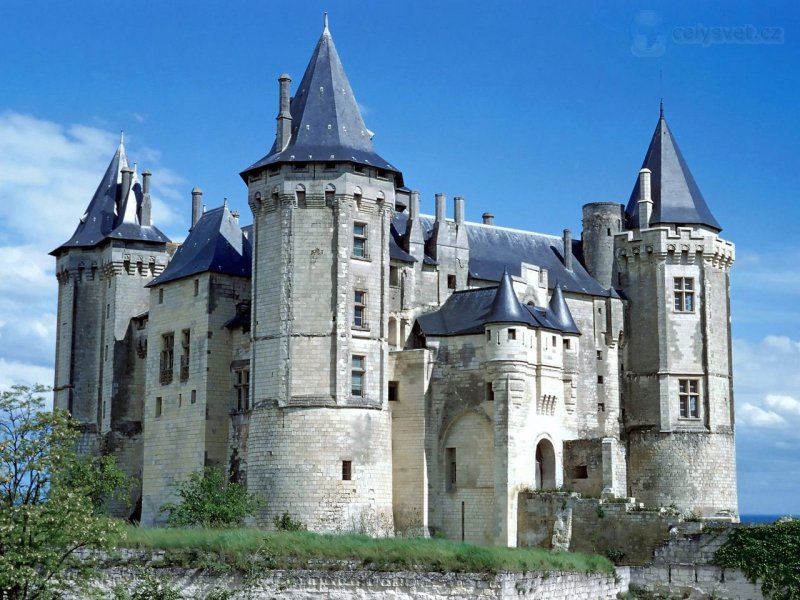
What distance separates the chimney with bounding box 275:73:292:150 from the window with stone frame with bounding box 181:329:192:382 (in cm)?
887

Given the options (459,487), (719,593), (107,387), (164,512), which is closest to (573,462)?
(459,487)

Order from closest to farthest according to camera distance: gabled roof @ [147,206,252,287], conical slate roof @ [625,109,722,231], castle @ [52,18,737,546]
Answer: castle @ [52,18,737,546], gabled roof @ [147,206,252,287], conical slate roof @ [625,109,722,231]

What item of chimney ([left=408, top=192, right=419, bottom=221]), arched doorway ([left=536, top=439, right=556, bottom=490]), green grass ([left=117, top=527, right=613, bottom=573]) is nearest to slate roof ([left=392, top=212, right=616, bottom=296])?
chimney ([left=408, top=192, right=419, bottom=221])

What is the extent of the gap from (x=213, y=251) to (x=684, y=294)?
843 inches

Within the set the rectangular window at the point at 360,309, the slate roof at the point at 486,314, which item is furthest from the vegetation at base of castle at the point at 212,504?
the slate roof at the point at 486,314

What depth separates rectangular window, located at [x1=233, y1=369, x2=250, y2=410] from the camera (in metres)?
51.5

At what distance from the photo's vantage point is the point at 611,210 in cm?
6247

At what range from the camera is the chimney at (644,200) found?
61125 mm

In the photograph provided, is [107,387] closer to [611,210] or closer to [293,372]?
[293,372]

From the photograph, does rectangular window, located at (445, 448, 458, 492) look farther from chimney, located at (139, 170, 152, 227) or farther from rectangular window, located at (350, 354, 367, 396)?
chimney, located at (139, 170, 152, 227)

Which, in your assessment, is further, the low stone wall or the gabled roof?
the gabled roof

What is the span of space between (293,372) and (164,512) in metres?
9.30

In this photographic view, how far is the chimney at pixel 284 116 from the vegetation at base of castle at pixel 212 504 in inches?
502

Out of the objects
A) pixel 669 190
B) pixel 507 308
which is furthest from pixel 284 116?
pixel 669 190
